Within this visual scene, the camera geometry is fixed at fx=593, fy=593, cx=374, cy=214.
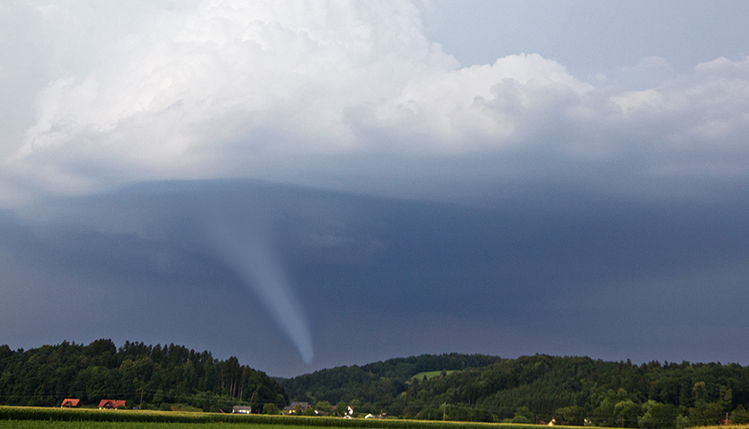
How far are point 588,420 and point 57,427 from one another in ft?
516

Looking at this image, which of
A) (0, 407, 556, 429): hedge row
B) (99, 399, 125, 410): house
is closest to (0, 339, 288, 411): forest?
(99, 399, 125, 410): house

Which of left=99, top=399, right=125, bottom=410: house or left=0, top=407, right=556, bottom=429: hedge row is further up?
left=0, top=407, right=556, bottom=429: hedge row

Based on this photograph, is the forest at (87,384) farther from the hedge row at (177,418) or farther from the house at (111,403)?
the hedge row at (177,418)

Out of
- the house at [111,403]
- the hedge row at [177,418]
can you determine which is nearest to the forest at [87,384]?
the house at [111,403]

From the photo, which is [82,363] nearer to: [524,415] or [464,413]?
[464,413]

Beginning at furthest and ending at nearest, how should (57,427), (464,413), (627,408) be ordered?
(464,413) < (627,408) < (57,427)

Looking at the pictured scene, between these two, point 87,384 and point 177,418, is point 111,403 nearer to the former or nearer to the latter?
point 87,384

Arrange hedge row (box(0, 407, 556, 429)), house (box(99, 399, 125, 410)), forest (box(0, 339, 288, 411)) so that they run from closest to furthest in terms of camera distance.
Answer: hedge row (box(0, 407, 556, 429)), house (box(99, 399, 125, 410)), forest (box(0, 339, 288, 411))

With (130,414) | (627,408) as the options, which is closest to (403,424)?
(130,414)

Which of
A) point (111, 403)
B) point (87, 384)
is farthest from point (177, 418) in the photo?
point (87, 384)

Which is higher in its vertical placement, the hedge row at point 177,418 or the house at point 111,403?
the hedge row at point 177,418

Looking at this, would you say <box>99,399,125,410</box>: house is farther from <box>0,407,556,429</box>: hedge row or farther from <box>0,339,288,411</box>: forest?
<box>0,407,556,429</box>: hedge row

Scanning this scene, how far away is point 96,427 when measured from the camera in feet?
163

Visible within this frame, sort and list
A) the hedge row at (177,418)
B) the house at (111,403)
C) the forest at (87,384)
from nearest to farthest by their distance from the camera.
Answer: the hedge row at (177,418) → the house at (111,403) → the forest at (87,384)
